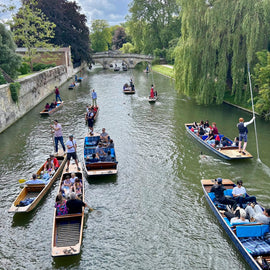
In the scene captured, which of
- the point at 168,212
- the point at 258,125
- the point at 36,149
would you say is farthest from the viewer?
the point at 258,125

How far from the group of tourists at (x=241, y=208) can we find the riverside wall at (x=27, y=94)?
654 inches

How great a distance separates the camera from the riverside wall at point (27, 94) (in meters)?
21.2

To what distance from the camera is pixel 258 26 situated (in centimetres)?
2050

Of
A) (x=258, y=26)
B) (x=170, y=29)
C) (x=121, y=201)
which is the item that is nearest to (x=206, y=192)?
(x=121, y=201)

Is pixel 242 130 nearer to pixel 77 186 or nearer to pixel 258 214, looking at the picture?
pixel 258 214

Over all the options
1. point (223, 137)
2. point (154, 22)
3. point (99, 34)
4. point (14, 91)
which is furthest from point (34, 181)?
point (99, 34)

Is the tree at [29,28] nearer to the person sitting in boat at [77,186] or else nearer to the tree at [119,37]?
the person sitting in boat at [77,186]

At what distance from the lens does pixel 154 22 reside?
60.4 metres

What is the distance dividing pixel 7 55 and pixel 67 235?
69.3 feet

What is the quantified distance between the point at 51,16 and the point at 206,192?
158 ft

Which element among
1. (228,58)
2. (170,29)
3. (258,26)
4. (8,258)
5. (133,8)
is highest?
(133,8)

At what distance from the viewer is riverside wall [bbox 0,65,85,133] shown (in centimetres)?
2117

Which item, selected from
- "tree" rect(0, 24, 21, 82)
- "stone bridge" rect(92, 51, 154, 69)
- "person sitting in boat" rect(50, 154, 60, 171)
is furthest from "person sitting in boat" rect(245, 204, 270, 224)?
"stone bridge" rect(92, 51, 154, 69)

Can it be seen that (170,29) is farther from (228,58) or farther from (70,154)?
(70,154)
